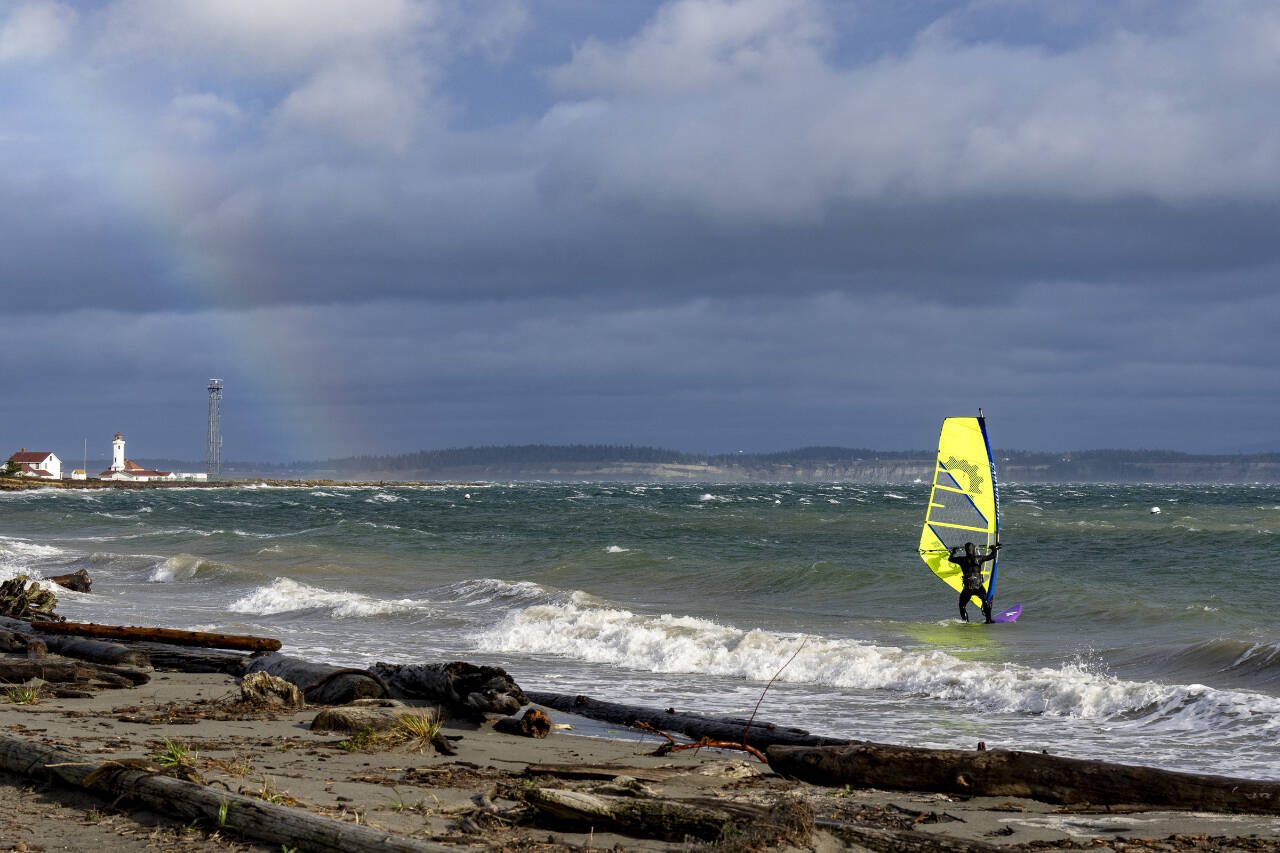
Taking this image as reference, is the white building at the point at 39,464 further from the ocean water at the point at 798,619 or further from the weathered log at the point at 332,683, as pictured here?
the weathered log at the point at 332,683

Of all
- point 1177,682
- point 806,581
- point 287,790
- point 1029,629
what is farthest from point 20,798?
point 806,581

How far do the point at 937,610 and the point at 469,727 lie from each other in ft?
46.9

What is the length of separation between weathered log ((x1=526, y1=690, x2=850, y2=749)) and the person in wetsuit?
36.0 ft

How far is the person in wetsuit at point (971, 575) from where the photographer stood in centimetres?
2002

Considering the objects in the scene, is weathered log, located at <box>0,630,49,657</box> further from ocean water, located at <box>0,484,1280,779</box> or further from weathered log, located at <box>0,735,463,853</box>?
weathered log, located at <box>0,735,463,853</box>

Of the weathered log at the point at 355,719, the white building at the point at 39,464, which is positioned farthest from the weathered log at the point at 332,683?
the white building at the point at 39,464

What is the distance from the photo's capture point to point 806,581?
25.7 metres

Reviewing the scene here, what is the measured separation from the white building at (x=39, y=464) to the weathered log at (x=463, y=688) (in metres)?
146

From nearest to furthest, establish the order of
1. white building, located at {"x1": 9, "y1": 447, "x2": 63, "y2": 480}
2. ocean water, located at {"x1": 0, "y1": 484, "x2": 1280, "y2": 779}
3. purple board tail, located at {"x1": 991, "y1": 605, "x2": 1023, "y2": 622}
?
ocean water, located at {"x1": 0, "y1": 484, "x2": 1280, "y2": 779} < purple board tail, located at {"x1": 991, "y1": 605, "x2": 1023, "y2": 622} < white building, located at {"x1": 9, "y1": 447, "x2": 63, "y2": 480}

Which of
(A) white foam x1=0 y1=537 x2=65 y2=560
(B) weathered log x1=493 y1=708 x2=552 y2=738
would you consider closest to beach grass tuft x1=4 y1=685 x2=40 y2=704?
(B) weathered log x1=493 y1=708 x2=552 y2=738

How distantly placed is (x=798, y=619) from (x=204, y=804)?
14.8 metres

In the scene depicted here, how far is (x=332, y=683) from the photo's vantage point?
1015cm

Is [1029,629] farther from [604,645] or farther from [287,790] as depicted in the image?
[287,790]

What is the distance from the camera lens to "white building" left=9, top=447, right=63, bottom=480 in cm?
14088
